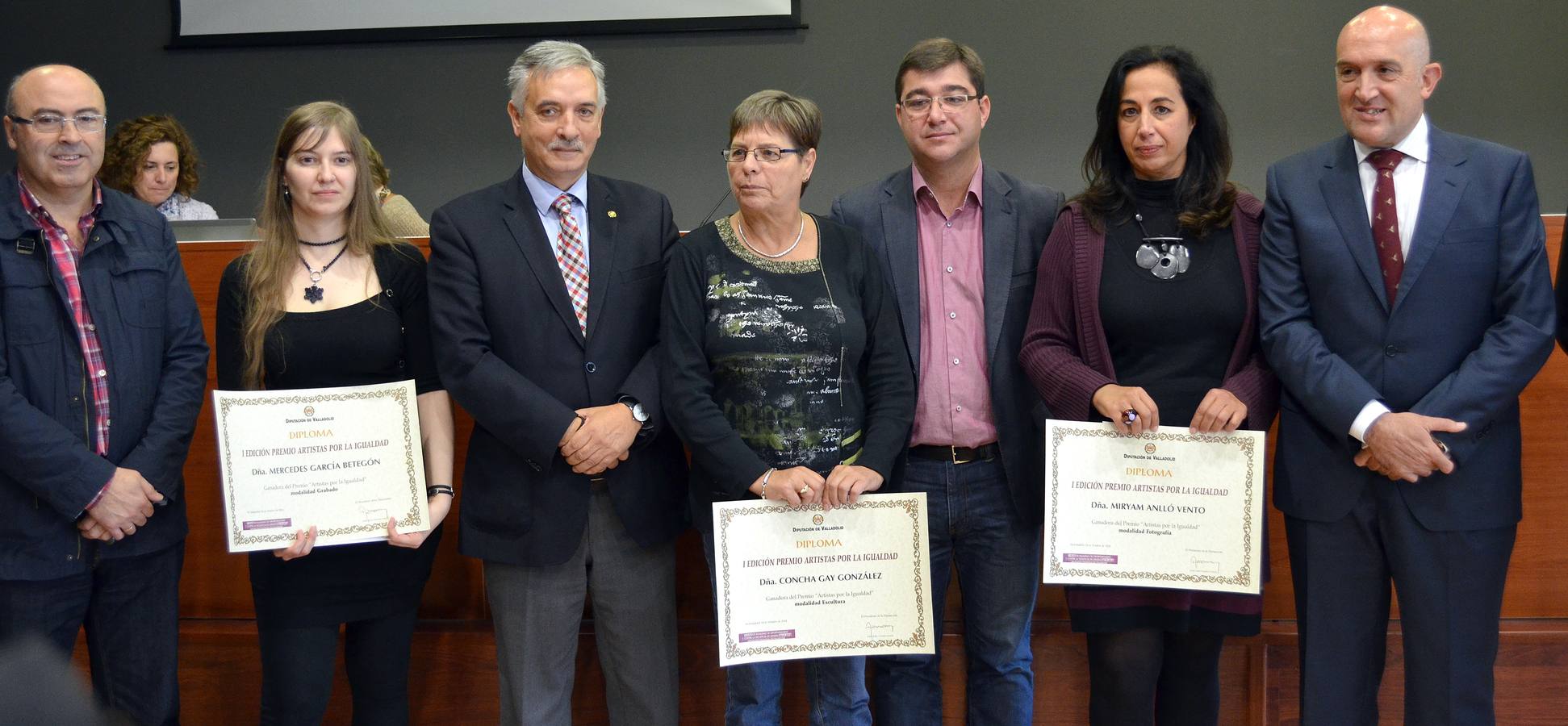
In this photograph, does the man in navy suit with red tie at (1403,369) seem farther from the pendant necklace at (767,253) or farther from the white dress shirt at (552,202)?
the white dress shirt at (552,202)

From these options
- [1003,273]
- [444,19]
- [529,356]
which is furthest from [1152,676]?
[444,19]

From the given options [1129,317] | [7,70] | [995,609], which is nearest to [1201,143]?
[1129,317]

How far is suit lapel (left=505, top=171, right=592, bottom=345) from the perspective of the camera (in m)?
2.25

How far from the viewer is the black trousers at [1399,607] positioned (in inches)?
82.3

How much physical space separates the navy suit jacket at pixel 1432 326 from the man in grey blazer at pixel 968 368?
49cm

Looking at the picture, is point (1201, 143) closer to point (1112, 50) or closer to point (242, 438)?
point (242, 438)

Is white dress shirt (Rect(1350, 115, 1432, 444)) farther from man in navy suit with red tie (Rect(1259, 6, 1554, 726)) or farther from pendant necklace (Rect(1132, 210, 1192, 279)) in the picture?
pendant necklace (Rect(1132, 210, 1192, 279))

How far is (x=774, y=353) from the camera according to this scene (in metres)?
2.16

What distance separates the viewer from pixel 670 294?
7.23ft

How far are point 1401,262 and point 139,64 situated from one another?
555 centimetres

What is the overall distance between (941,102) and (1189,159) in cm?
50

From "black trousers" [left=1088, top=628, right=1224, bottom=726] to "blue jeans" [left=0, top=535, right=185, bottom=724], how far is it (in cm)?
184

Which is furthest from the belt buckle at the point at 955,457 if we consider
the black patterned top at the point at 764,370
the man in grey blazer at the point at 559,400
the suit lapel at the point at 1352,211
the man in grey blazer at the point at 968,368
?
the suit lapel at the point at 1352,211

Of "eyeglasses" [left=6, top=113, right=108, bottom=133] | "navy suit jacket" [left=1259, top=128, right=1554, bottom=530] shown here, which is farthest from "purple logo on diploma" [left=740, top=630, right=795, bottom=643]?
"eyeglasses" [left=6, top=113, right=108, bottom=133]
